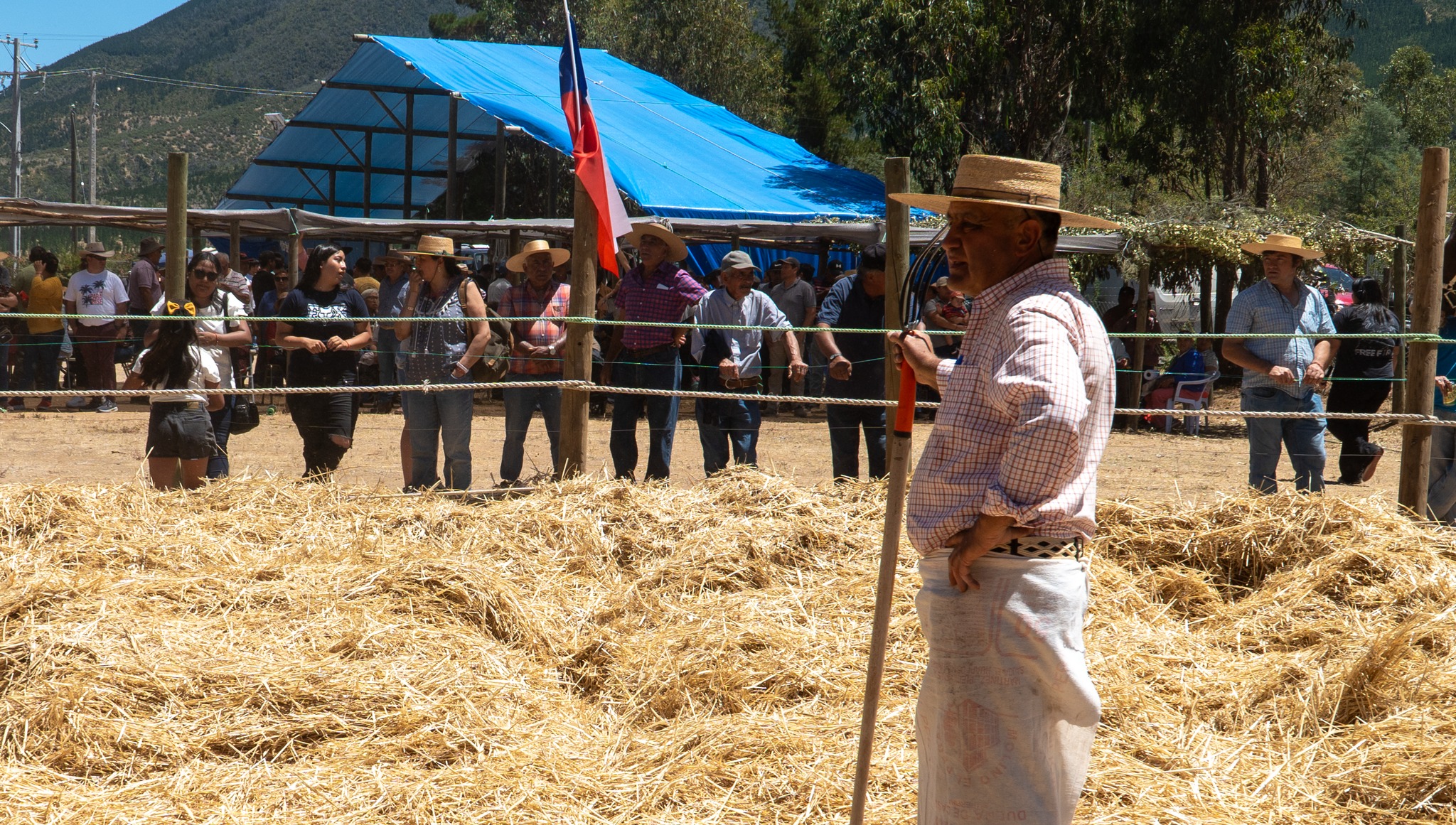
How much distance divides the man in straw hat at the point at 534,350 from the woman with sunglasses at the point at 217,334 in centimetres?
148

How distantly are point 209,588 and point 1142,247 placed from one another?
1146 cm

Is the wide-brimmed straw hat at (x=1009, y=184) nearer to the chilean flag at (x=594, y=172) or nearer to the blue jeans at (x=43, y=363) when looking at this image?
the chilean flag at (x=594, y=172)

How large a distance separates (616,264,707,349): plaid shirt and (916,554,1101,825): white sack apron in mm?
5149

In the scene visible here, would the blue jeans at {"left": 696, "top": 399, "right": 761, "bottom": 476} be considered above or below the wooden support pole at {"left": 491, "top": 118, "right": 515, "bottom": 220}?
below

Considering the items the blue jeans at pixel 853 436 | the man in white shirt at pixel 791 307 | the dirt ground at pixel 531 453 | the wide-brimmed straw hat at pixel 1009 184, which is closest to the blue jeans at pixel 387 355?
the dirt ground at pixel 531 453

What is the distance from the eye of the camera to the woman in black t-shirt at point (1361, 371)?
27.7 feet

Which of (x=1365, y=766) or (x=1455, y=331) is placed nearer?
(x=1365, y=766)

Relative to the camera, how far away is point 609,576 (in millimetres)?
5434

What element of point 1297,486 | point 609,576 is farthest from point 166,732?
point 1297,486

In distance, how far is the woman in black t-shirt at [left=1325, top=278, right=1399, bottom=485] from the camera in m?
8.44

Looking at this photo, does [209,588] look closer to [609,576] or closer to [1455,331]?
[609,576]

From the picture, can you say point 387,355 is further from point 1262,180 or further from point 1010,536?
point 1262,180

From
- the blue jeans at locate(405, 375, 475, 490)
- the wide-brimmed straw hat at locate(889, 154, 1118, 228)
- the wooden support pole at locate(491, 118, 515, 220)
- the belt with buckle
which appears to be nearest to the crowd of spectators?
the blue jeans at locate(405, 375, 475, 490)

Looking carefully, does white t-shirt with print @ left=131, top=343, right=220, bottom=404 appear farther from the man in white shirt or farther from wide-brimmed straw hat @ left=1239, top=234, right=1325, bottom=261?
the man in white shirt
